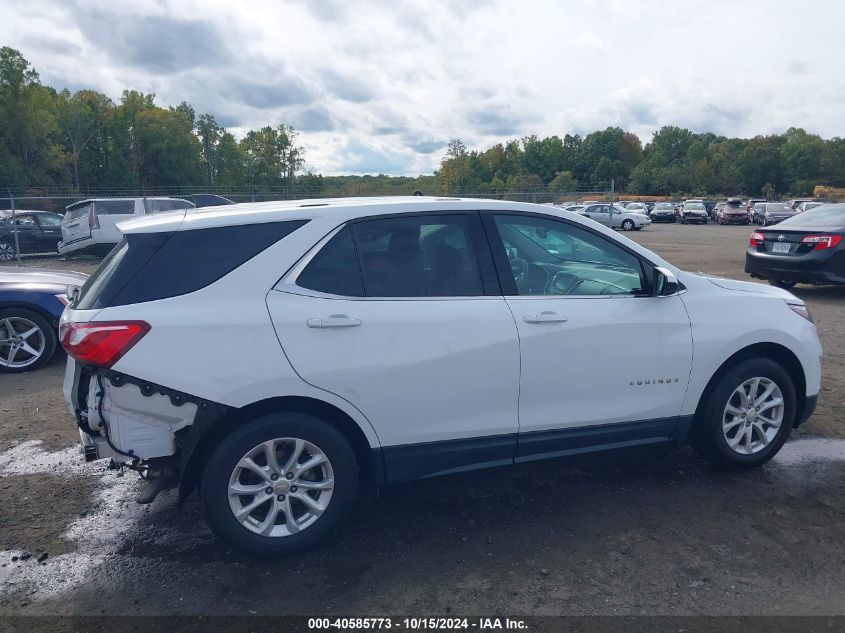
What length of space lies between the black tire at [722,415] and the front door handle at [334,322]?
237 centimetres

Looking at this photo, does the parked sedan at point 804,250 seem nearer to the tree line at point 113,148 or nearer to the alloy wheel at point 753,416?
the alloy wheel at point 753,416

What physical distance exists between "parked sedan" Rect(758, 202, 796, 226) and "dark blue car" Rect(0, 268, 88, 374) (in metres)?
40.9

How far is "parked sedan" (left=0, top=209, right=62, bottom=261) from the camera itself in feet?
60.0

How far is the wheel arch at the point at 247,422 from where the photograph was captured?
10.8ft

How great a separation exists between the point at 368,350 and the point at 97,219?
15.8 m

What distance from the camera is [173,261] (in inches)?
133

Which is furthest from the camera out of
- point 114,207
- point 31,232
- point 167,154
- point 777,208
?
point 167,154

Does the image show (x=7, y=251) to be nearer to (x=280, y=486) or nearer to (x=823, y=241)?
(x=280, y=486)

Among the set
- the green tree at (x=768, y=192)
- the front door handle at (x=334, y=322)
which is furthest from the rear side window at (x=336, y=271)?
the green tree at (x=768, y=192)

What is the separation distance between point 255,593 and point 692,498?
8.53 ft

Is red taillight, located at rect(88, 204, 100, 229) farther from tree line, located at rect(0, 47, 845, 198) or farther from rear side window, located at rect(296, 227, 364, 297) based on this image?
rear side window, located at rect(296, 227, 364, 297)

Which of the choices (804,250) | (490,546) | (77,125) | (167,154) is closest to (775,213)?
(804,250)

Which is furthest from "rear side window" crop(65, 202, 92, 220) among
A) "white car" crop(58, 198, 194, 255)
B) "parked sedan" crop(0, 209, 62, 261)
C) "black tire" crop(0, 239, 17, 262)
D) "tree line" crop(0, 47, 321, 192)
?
"tree line" crop(0, 47, 321, 192)

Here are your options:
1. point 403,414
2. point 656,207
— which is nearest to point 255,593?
point 403,414
